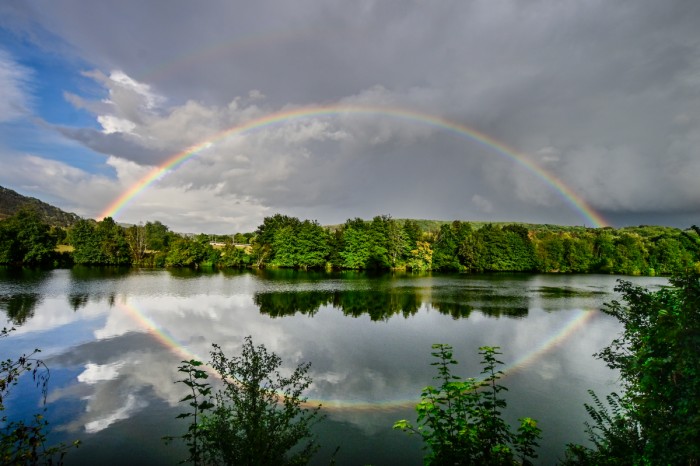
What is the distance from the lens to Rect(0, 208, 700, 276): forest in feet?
247

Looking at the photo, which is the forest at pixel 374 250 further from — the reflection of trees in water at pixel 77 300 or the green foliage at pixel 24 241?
the reflection of trees in water at pixel 77 300

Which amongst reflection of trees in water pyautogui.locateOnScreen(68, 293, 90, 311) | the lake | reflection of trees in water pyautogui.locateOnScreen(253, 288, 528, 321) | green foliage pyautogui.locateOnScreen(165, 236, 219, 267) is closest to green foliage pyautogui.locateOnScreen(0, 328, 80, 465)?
the lake

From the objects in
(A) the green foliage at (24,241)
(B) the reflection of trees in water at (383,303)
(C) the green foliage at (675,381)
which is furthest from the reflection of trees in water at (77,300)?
(A) the green foliage at (24,241)

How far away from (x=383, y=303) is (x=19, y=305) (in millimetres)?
26975

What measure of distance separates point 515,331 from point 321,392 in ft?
47.7

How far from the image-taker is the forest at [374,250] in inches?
2963

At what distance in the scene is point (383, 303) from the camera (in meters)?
32.1

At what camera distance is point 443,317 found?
85.3ft

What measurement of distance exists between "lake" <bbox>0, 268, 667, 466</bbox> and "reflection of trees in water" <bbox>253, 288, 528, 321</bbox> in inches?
7.5

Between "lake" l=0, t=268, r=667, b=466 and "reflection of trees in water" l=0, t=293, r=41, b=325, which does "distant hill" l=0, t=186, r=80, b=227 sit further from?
"lake" l=0, t=268, r=667, b=466

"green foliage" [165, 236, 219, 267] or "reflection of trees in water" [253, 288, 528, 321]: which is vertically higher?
"green foliage" [165, 236, 219, 267]

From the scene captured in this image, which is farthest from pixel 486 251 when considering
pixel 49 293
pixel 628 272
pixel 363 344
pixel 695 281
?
pixel 695 281

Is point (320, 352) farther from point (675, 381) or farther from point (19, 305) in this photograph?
point (19, 305)

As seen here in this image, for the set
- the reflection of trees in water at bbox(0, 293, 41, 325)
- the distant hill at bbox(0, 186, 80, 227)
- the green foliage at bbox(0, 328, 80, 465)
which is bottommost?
the reflection of trees in water at bbox(0, 293, 41, 325)
